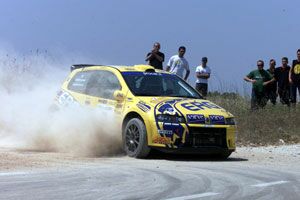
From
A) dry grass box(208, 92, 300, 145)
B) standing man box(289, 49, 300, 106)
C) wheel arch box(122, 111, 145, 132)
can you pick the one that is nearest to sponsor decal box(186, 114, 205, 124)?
wheel arch box(122, 111, 145, 132)

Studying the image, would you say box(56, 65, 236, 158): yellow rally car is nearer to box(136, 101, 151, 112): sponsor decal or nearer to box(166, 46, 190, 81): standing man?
box(136, 101, 151, 112): sponsor decal

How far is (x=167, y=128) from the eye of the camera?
34.9 feet

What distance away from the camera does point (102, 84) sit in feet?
40.2

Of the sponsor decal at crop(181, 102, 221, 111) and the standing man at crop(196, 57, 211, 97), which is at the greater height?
the standing man at crop(196, 57, 211, 97)

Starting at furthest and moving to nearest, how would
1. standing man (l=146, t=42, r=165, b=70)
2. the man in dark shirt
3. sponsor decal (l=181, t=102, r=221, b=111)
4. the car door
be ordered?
the man in dark shirt
standing man (l=146, t=42, r=165, b=70)
the car door
sponsor decal (l=181, t=102, r=221, b=111)

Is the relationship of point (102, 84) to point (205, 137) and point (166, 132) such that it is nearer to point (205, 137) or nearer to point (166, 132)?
point (166, 132)

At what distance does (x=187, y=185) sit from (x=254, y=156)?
4.54 metres

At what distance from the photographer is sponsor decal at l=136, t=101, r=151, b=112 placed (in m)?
10.9

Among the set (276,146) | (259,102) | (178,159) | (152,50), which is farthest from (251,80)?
(178,159)

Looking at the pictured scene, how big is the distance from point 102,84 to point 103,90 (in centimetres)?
21

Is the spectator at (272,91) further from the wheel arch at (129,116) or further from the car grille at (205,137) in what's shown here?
the wheel arch at (129,116)

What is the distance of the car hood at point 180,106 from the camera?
425 inches

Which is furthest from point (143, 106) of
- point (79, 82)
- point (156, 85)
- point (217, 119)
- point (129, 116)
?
point (79, 82)

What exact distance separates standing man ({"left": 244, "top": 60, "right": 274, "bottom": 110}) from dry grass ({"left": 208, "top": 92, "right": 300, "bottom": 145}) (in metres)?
0.31
